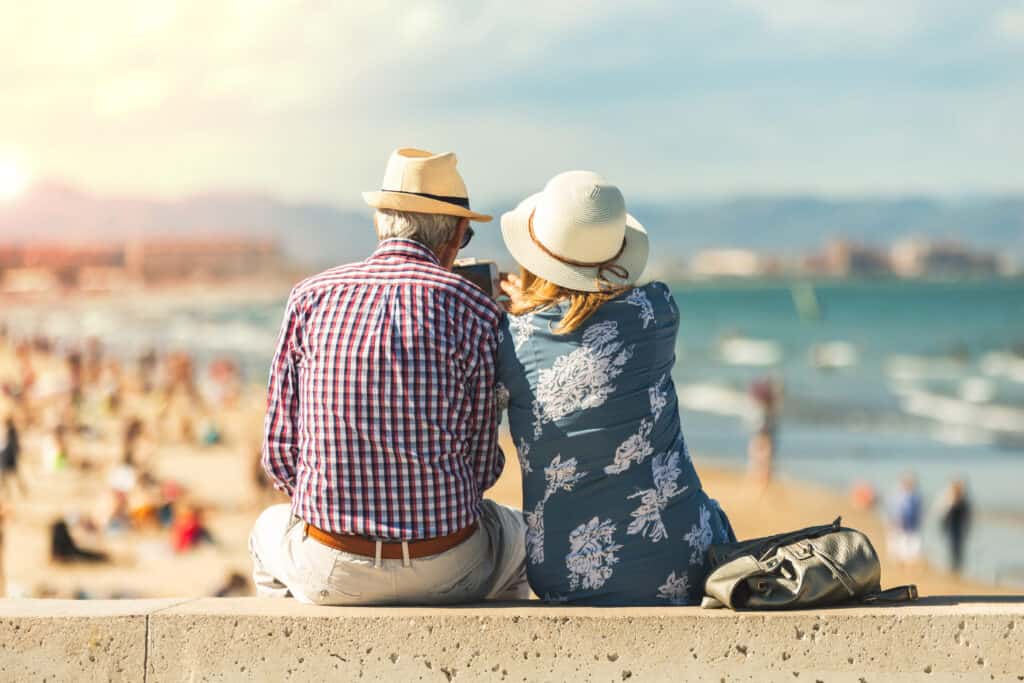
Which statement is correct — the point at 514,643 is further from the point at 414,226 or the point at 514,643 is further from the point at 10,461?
the point at 10,461

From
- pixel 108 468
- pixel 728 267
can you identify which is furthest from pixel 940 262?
pixel 108 468

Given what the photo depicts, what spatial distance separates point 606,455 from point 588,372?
0.61 ft

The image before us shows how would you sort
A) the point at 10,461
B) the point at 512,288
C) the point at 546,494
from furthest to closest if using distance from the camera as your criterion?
the point at 10,461 < the point at 512,288 < the point at 546,494

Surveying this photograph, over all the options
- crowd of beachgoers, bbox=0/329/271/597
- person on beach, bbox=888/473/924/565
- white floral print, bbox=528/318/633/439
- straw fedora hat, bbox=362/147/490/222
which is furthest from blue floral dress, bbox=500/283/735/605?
person on beach, bbox=888/473/924/565

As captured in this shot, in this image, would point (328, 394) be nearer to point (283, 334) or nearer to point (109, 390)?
point (283, 334)

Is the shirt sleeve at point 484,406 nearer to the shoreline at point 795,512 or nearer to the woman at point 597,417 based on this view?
the woman at point 597,417

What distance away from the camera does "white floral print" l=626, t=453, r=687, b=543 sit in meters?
2.82

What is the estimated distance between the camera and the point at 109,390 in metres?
27.4

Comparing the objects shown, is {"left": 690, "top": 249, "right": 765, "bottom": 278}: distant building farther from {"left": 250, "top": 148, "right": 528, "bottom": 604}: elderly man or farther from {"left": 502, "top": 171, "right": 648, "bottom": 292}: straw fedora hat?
{"left": 250, "top": 148, "right": 528, "bottom": 604}: elderly man

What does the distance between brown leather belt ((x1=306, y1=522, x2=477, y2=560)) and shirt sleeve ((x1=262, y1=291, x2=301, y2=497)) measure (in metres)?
0.19

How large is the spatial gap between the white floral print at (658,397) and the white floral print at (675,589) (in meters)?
0.36

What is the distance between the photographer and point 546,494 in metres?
2.85

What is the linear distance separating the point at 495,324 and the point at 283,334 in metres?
0.49

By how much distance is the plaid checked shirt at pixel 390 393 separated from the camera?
275 centimetres
